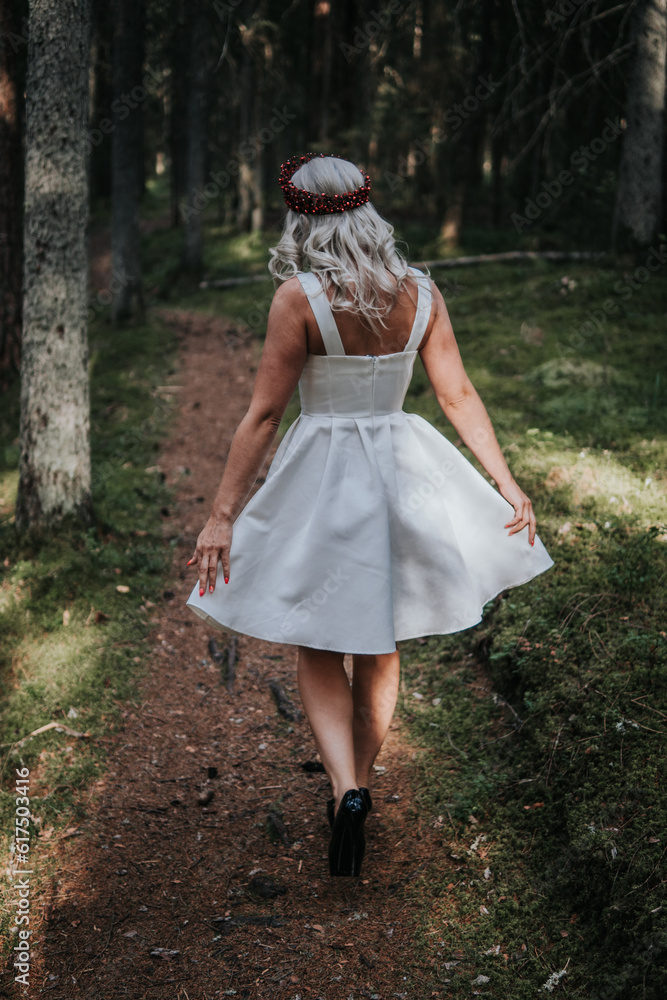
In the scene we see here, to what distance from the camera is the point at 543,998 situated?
2.29 metres

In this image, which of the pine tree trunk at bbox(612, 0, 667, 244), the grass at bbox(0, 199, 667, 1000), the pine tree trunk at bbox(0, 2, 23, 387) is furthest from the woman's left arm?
the pine tree trunk at bbox(612, 0, 667, 244)

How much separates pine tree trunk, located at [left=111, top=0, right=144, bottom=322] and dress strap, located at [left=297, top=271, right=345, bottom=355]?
34.6 ft

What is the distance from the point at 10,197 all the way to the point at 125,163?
3.85 metres

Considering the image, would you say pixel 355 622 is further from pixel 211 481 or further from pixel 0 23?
pixel 0 23

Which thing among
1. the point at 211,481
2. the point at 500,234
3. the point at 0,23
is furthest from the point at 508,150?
the point at 211,481

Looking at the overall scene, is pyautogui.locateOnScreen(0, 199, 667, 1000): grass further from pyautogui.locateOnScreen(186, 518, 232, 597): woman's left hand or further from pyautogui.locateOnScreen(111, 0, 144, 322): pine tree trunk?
pyautogui.locateOnScreen(111, 0, 144, 322): pine tree trunk

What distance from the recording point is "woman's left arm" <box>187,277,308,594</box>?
255 cm

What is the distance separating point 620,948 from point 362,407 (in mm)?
1984

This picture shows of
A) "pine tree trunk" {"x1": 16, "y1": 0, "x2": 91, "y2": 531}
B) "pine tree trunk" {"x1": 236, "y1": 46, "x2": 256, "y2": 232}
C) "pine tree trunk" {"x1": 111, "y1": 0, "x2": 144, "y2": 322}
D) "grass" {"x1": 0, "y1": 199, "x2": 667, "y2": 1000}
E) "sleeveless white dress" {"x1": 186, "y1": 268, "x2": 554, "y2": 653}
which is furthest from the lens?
"pine tree trunk" {"x1": 236, "y1": 46, "x2": 256, "y2": 232}

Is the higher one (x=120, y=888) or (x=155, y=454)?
(x=155, y=454)

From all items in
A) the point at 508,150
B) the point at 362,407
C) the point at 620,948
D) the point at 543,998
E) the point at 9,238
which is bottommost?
the point at 543,998

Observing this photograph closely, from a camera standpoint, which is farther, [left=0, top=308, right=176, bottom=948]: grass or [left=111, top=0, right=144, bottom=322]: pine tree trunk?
[left=111, top=0, right=144, bottom=322]: pine tree trunk

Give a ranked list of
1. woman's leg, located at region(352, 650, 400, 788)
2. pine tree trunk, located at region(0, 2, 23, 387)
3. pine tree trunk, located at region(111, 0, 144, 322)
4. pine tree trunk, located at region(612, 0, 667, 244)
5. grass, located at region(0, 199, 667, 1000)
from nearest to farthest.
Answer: grass, located at region(0, 199, 667, 1000)
woman's leg, located at region(352, 650, 400, 788)
pine tree trunk, located at region(0, 2, 23, 387)
pine tree trunk, located at region(612, 0, 667, 244)
pine tree trunk, located at region(111, 0, 144, 322)

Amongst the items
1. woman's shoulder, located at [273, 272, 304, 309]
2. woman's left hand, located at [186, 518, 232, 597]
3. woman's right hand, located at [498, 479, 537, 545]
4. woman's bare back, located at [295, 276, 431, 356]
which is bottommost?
woman's left hand, located at [186, 518, 232, 597]
